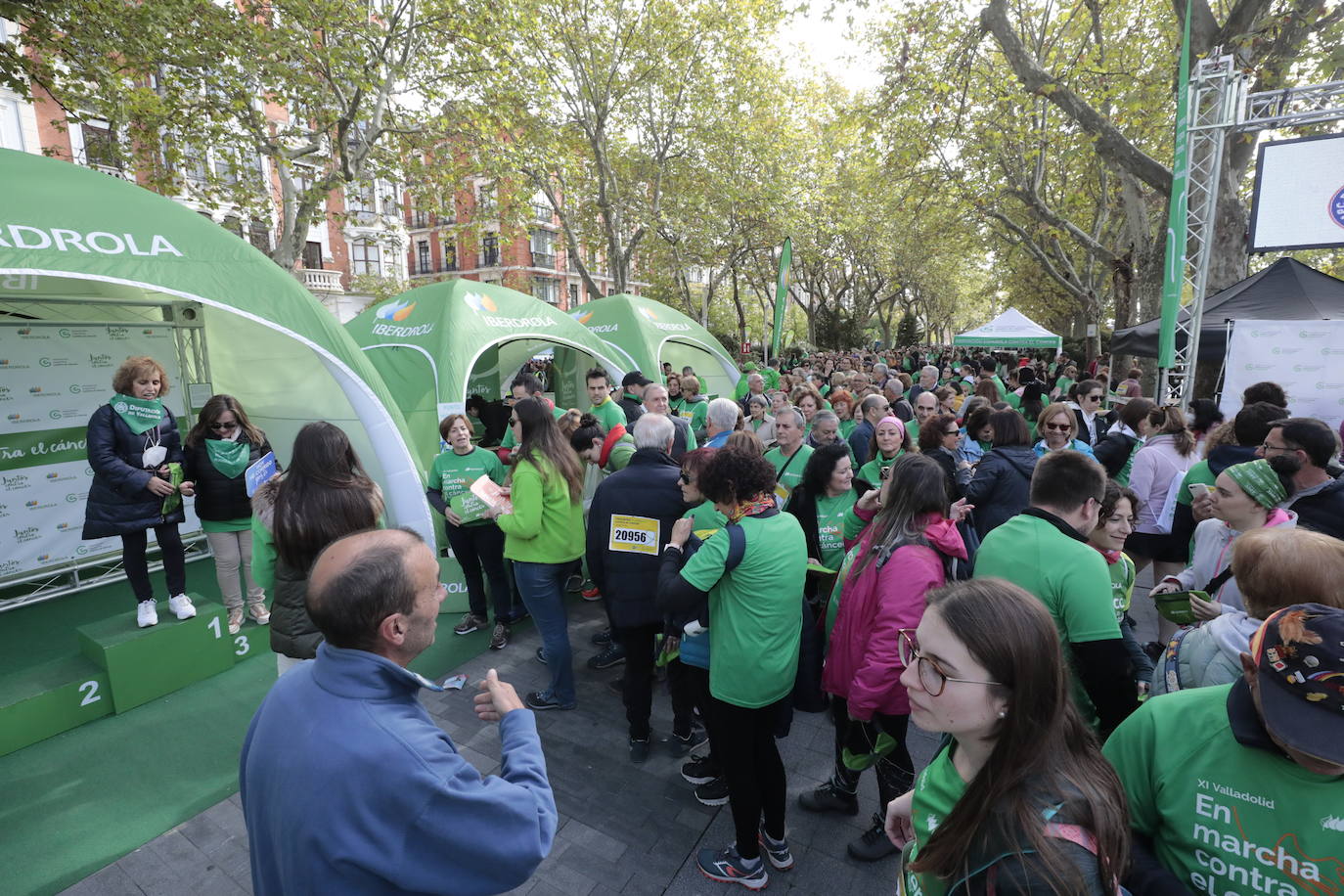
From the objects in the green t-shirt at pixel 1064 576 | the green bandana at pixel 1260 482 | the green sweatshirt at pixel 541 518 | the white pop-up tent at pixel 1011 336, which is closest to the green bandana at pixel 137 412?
the green sweatshirt at pixel 541 518

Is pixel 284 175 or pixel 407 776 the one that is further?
pixel 284 175

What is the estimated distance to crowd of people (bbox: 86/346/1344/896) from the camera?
115cm

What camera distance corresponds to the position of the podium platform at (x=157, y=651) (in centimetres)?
400

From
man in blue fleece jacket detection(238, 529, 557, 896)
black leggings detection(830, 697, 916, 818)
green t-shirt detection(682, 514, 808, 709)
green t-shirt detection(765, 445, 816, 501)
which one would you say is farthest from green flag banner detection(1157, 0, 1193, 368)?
man in blue fleece jacket detection(238, 529, 557, 896)

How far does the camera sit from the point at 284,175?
1026cm

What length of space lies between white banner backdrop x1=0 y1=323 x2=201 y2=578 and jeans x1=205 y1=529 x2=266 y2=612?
1.97m

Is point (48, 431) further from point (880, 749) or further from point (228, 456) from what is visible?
point (880, 749)

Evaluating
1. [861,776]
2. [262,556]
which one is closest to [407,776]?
[262,556]

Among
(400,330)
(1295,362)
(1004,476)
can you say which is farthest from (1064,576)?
(400,330)

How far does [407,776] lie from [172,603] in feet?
14.3

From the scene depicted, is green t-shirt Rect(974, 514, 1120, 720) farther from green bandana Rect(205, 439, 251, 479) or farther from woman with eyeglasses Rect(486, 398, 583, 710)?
green bandana Rect(205, 439, 251, 479)

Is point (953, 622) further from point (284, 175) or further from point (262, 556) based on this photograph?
point (284, 175)

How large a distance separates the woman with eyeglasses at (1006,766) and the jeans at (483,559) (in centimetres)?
422

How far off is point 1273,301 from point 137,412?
11284 mm
